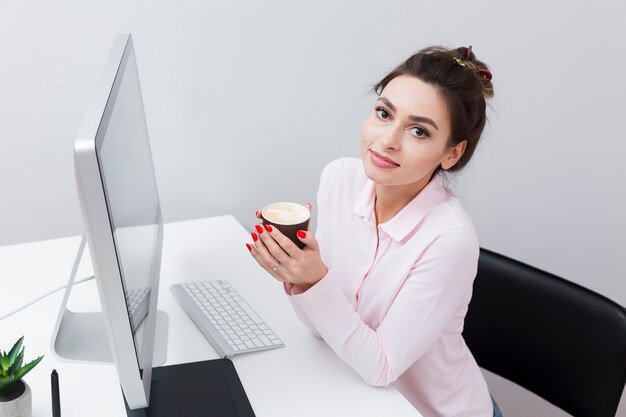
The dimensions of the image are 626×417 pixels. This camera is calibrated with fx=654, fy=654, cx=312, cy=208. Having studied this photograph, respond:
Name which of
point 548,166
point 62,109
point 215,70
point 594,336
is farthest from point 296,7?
point 594,336

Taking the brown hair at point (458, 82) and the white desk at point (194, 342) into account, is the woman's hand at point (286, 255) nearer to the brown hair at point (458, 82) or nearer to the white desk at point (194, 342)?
the white desk at point (194, 342)

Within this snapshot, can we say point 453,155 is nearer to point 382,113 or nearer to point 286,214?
point 382,113

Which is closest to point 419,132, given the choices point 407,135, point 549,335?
point 407,135

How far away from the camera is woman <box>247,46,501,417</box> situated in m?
1.13

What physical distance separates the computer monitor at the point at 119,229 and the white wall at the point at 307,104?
19.0 inches

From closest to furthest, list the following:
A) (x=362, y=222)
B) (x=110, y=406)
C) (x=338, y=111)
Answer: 1. (x=110, y=406)
2. (x=362, y=222)
3. (x=338, y=111)

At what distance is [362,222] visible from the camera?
1.34m

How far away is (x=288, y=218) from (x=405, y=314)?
10.8 inches

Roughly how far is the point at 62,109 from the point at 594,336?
1374 mm

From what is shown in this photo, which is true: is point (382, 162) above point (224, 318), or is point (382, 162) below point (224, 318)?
above

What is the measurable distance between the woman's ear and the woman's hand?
0.33 metres

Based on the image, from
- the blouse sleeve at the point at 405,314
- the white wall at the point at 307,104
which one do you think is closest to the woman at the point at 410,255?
the blouse sleeve at the point at 405,314

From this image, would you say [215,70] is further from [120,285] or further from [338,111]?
[120,285]

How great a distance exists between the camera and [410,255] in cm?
121
